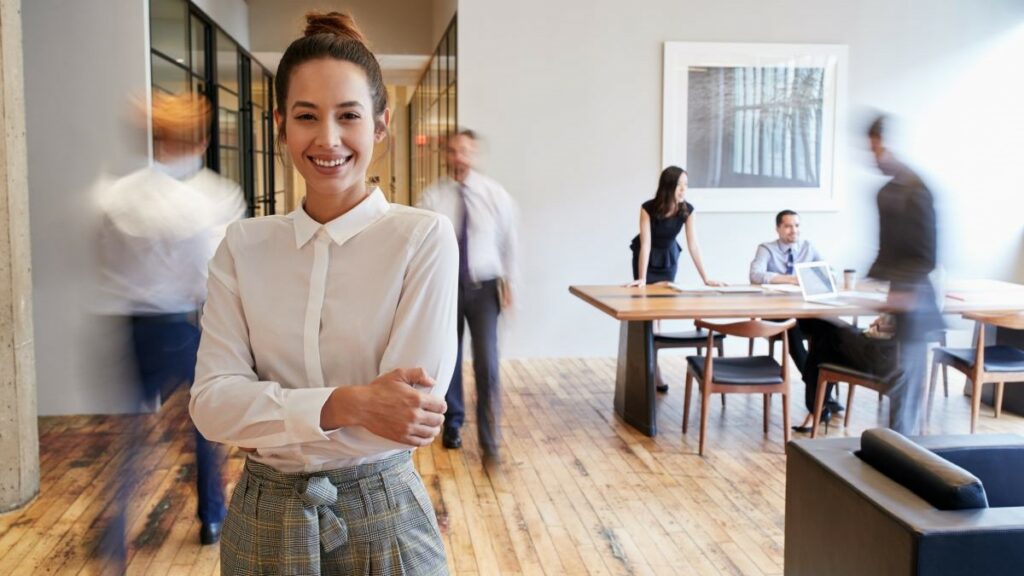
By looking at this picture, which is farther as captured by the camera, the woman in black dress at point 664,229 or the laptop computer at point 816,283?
the woman in black dress at point 664,229

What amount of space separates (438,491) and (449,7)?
5.07m

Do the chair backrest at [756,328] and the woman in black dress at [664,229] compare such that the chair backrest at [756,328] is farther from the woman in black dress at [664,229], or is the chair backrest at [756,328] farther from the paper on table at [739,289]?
the woman in black dress at [664,229]

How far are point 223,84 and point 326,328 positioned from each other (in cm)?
771

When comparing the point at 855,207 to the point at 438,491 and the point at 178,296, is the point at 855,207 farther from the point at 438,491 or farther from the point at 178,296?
the point at 178,296

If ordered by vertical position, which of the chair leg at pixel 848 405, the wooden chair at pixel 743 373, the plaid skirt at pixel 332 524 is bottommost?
the chair leg at pixel 848 405

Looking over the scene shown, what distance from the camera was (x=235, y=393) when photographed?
3.67 ft

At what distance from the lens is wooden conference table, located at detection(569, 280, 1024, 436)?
4812mm

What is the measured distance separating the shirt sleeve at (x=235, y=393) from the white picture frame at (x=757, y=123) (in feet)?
22.0

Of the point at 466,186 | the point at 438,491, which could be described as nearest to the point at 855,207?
the point at 466,186

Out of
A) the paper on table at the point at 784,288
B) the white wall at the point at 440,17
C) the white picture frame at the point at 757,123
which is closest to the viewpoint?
the paper on table at the point at 784,288

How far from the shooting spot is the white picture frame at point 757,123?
7.55 meters

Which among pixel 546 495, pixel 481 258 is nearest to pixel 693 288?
pixel 481 258

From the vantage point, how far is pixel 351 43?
3.87ft

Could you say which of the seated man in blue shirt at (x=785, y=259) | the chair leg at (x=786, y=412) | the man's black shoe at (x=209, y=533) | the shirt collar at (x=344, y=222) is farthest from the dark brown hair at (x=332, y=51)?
the seated man in blue shirt at (x=785, y=259)
